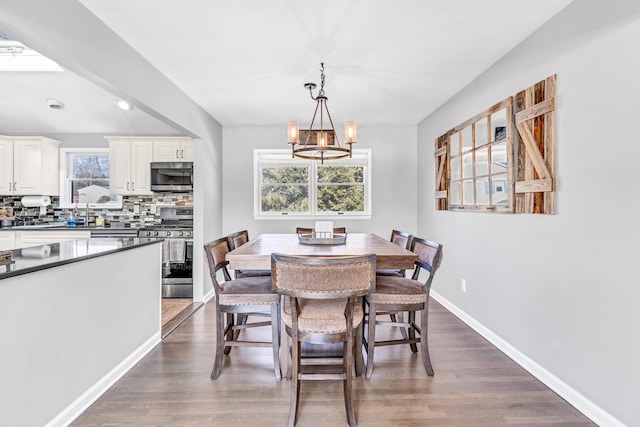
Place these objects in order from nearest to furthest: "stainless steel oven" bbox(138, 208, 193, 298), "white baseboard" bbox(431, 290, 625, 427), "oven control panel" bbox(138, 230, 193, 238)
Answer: "white baseboard" bbox(431, 290, 625, 427), "stainless steel oven" bbox(138, 208, 193, 298), "oven control panel" bbox(138, 230, 193, 238)

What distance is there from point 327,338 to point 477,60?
8.42ft

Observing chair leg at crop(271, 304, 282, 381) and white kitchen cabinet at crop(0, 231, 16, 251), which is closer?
chair leg at crop(271, 304, 282, 381)

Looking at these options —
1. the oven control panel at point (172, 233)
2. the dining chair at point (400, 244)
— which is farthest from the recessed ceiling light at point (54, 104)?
the dining chair at point (400, 244)

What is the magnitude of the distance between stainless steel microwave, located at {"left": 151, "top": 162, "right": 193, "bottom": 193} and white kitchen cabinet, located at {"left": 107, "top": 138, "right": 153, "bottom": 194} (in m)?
0.23

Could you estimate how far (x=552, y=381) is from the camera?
7.12 feet

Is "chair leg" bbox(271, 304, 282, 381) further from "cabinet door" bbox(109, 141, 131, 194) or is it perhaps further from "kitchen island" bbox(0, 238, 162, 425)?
"cabinet door" bbox(109, 141, 131, 194)

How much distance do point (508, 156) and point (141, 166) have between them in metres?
4.44

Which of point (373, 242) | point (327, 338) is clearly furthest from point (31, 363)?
point (373, 242)

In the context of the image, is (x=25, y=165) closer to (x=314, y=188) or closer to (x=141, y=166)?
(x=141, y=166)

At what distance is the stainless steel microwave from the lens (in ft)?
14.3

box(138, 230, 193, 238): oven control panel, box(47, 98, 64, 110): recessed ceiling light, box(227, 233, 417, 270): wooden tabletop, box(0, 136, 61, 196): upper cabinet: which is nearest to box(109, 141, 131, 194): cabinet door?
box(47, 98, 64, 110): recessed ceiling light

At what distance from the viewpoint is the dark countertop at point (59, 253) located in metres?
1.61

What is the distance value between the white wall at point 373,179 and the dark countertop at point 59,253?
2.19m

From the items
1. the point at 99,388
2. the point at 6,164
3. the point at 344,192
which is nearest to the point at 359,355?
the point at 99,388
